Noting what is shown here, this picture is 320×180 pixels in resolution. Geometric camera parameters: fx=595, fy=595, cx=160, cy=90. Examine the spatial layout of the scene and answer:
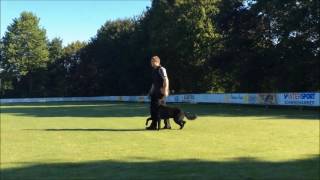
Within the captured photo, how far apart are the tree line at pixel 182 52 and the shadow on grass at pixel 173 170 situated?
34929 millimetres

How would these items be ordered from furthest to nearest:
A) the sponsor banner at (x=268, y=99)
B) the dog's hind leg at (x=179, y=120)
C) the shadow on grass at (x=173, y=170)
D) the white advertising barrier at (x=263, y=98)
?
the sponsor banner at (x=268, y=99) → the white advertising barrier at (x=263, y=98) → the dog's hind leg at (x=179, y=120) → the shadow on grass at (x=173, y=170)

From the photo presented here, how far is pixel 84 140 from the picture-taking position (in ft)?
43.8

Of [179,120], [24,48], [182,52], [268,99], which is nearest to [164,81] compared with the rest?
[179,120]

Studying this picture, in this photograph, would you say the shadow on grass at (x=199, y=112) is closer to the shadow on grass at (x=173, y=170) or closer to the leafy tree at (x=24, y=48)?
the shadow on grass at (x=173, y=170)

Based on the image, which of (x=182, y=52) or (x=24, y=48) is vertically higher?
(x=24, y=48)

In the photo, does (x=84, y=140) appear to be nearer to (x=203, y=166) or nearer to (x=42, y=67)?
(x=203, y=166)

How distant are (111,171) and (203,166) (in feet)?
4.71

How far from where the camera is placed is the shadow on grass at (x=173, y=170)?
27.1ft

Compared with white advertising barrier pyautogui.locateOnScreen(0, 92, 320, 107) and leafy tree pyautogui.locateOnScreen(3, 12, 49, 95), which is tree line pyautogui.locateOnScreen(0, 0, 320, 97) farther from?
white advertising barrier pyautogui.locateOnScreen(0, 92, 320, 107)

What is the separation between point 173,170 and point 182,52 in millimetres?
62236

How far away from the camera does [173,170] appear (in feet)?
28.7

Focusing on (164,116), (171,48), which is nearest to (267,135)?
(164,116)

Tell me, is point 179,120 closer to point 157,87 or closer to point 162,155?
point 157,87

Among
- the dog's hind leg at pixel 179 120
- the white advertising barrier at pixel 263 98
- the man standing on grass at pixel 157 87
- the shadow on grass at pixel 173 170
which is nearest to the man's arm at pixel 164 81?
the man standing on grass at pixel 157 87
